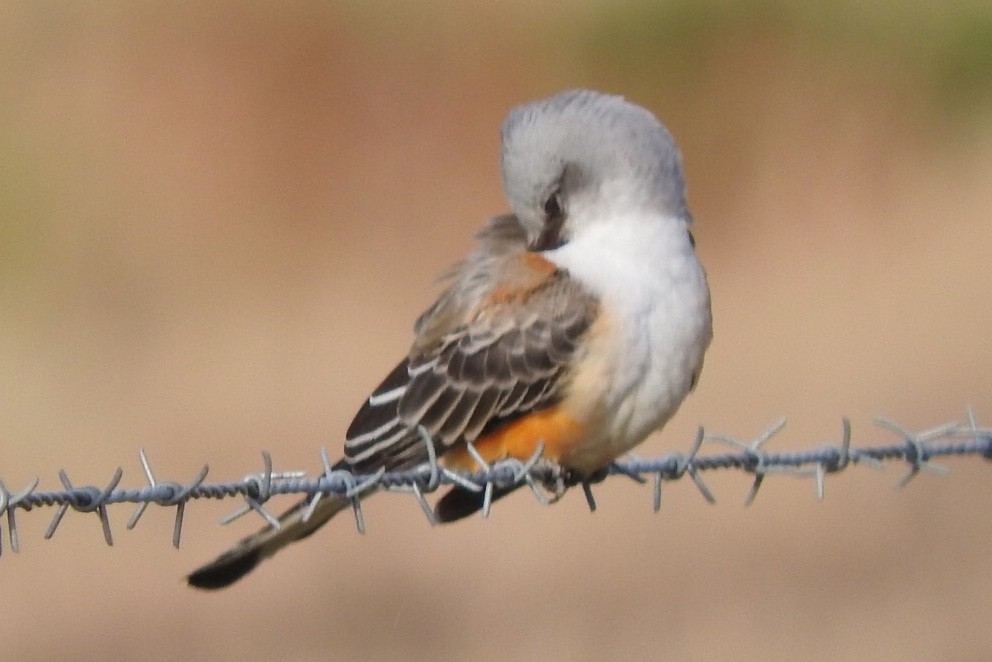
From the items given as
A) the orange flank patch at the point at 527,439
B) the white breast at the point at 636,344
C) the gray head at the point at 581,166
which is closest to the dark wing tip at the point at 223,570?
the orange flank patch at the point at 527,439

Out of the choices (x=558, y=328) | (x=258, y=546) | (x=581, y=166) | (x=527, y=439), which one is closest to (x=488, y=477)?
(x=527, y=439)

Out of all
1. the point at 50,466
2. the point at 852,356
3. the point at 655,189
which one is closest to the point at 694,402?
the point at 852,356

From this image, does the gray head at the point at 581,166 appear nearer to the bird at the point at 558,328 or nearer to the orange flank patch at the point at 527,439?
the bird at the point at 558,328

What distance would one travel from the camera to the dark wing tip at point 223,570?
4.65 metres

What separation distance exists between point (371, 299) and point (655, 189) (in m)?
5.70

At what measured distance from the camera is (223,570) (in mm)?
4676

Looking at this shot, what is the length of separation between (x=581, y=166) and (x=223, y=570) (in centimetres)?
166

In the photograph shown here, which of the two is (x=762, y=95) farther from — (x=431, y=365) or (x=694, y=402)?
(x=431, y=365)

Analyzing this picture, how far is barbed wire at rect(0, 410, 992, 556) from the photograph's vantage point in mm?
3436

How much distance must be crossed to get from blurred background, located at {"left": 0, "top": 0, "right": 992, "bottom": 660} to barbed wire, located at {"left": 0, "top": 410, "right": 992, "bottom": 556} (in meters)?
3.44

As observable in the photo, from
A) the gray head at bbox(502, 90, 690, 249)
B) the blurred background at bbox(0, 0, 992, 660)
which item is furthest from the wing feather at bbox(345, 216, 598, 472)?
the blurred background at bbox(0, 0, 992, 660)

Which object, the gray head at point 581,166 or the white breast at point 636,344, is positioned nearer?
the white breast at point 636,344

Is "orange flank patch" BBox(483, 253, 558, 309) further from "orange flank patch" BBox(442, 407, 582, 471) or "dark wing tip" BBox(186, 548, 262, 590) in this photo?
"dark wing tip" BBox(186, 548, 262, 590)

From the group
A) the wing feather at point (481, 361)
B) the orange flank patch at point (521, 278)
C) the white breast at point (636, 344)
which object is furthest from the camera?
the orange flank patch at point (521, 278)
